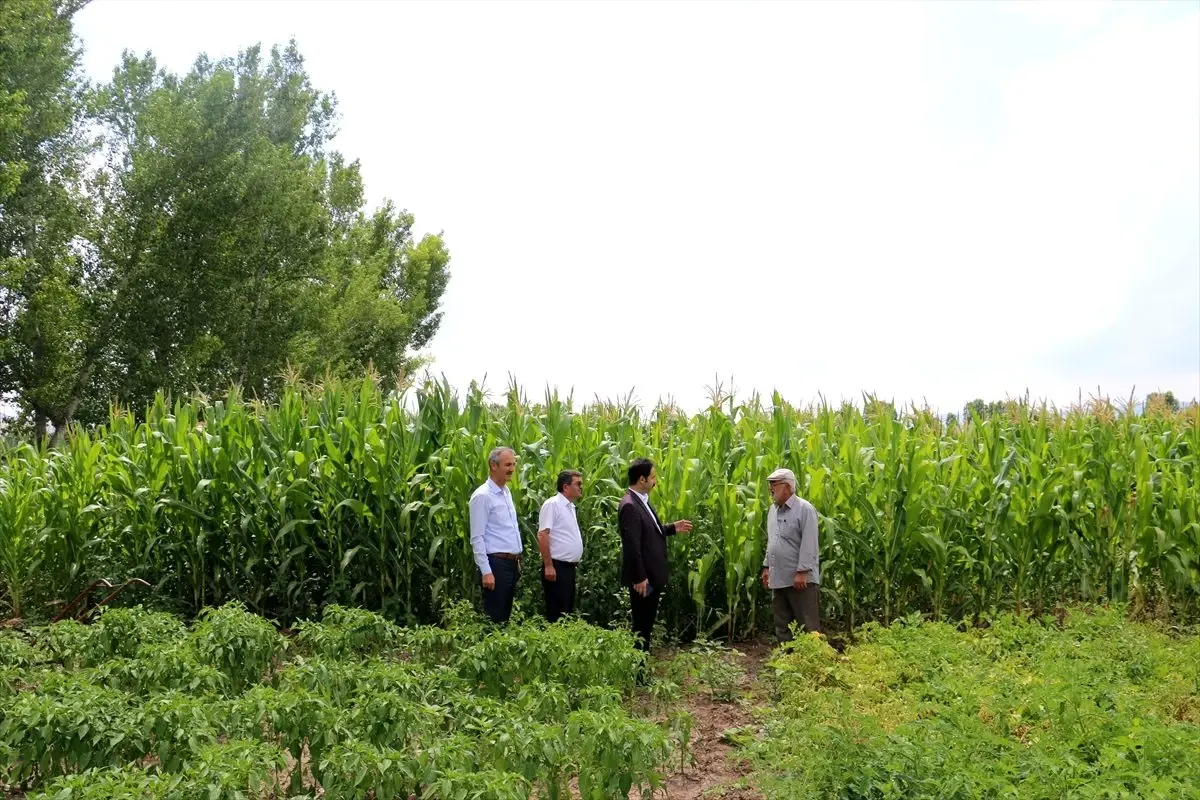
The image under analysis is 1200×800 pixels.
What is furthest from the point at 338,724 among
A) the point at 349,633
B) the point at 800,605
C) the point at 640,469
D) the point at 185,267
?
the point at 185,267

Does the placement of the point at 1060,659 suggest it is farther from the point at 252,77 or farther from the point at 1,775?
the point at 252,77

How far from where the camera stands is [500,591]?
27.7 ft

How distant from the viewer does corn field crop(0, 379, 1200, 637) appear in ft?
32.7

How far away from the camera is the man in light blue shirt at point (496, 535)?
27.2 feet

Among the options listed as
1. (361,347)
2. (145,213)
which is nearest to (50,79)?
(145,213)

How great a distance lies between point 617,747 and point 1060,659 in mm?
3406

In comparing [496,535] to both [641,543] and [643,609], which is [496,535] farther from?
[643,609]

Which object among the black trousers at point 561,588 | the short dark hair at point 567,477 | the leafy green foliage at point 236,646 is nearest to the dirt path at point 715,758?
the black trousers at point 561,588

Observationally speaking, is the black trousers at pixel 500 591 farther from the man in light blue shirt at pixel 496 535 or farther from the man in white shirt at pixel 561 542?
the man in white shirt at pixel 561 542

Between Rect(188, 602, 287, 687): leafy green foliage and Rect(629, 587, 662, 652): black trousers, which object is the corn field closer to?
Rect(629, 587, 662, 652): black trousers

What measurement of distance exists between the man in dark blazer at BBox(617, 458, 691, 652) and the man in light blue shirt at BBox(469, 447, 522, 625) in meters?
0.89

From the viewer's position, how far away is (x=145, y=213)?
1217 inches

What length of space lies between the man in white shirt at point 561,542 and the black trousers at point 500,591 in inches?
11.3

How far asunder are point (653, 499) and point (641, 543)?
6.28 feet
